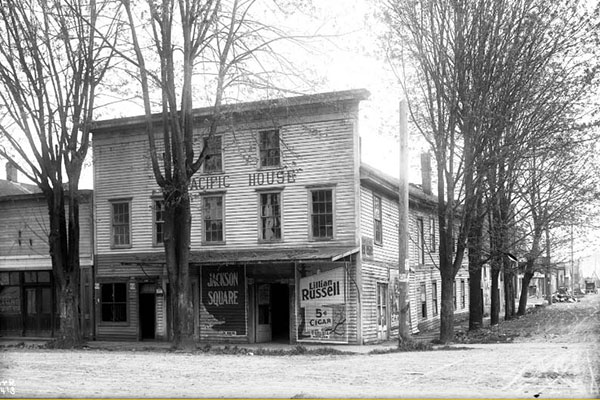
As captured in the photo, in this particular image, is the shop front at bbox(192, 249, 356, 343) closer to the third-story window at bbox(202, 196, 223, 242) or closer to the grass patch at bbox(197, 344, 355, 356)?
the third-story window at bbox(202, 196, 223, 242)

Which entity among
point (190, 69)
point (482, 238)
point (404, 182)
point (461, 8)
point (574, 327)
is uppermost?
point (461, 8)

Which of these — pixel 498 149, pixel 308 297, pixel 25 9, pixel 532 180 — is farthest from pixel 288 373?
pixel 532 180

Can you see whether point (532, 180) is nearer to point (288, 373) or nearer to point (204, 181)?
point (204, 181)

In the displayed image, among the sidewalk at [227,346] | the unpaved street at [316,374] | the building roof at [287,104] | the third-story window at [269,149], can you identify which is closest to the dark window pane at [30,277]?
the sidewalk at [227,346]

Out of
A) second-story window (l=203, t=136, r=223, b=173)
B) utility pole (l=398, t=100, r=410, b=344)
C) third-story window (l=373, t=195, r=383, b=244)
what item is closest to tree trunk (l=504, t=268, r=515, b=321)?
third-story window (l=373, t=195, r=383, b=244)

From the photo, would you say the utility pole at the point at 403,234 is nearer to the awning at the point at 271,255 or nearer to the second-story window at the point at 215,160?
the awning at the point at 271,255

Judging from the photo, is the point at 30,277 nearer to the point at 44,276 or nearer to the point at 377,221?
the point at 44,276

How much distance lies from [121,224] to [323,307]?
9300 millimetres

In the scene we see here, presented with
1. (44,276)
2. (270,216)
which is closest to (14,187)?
(44,276)

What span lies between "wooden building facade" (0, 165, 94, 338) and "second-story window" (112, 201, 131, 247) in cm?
136

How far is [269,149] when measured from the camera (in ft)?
86.9

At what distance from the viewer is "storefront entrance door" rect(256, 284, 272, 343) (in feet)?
88.5

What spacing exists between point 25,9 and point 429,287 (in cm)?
2354

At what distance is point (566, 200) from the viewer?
33219 mm
